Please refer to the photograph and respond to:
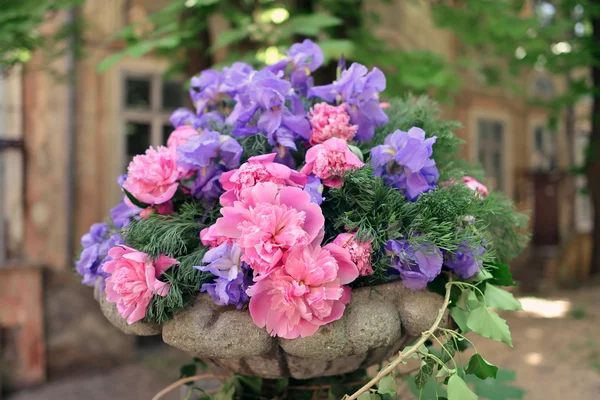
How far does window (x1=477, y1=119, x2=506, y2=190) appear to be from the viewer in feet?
30.5

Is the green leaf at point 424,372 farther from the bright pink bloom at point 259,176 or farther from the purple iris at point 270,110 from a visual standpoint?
the purple iris at point 270,110

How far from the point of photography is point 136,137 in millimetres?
5773

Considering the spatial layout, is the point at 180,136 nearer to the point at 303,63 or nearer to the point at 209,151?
the point at 209,151

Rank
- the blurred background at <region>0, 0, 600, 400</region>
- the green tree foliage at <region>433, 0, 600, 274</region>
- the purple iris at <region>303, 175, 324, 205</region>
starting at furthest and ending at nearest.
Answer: the green tree foliage at <region>433, 0, 600, 274</region> → the blurred background at <region>0, 0, 600, 400</region> → the purple iris at <region>303, 175, 324, 205</region>

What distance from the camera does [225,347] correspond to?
33.2 inches

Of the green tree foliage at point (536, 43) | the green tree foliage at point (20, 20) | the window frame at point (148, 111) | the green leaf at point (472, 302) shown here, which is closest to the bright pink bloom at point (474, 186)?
the green leaf at point (472, 302)

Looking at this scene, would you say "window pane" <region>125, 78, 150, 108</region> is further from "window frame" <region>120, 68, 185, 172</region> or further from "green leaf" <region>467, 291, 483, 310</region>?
"green leaf" <region>467, 291, 483, 310</region>

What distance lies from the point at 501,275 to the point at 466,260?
0.13 metres

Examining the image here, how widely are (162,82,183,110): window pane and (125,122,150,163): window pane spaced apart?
0.38 metres

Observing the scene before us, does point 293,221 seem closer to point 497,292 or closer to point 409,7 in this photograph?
point 497,292

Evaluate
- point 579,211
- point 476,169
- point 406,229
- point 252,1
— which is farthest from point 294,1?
point 579,211

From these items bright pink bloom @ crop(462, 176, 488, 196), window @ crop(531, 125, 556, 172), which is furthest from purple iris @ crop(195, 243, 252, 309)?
window @ crop(531, 125, 556, 172)

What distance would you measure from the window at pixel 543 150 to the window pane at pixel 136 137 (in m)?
7.85

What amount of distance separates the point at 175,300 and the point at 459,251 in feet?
1.69
